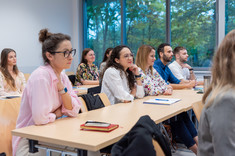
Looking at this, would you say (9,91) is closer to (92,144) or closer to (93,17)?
(92,144)

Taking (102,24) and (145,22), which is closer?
(145,22)

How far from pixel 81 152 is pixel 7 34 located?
5.48 metres

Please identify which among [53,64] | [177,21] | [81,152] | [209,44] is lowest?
[81,152]

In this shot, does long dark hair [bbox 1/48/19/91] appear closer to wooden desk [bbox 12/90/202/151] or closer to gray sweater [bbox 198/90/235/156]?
wooden desk [bbox 12/90/202/151]

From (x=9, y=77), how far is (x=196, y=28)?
4.28m

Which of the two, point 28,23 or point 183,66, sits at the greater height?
point 28,23

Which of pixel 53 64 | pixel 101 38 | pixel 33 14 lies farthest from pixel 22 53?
pixel 53 64

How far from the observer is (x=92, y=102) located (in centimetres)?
260

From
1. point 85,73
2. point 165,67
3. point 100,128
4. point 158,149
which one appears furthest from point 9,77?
point 158,149

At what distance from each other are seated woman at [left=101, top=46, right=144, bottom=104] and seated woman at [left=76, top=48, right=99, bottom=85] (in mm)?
1964

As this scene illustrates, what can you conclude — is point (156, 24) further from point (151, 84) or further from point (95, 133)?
point (95, 133)

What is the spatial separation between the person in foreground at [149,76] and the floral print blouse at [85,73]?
72.7 inches

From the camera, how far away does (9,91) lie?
4359mm

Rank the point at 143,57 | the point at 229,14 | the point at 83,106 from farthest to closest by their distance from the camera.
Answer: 1. the point at 229,14
2. the point at 143,57
3. the point at 83,106
